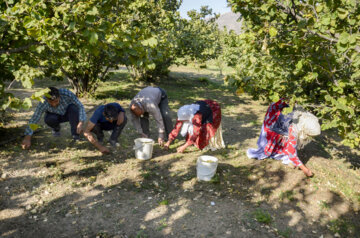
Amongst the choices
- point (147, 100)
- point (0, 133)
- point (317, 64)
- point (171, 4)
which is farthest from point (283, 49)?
point (171, 4)

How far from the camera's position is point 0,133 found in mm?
5902

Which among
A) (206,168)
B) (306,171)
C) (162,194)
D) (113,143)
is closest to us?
(162,194)

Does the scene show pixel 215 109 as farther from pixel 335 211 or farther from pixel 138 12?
pixel 138 12

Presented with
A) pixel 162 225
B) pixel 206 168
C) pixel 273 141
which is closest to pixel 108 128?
pixel 206 168

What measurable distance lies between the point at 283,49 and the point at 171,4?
16454 millimetres

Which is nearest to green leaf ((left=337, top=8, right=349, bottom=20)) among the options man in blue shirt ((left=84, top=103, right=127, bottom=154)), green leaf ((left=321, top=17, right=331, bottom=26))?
green leaf ((left=321, top=17, right=331, bottom=26))

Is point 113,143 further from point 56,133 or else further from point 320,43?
point 320,43

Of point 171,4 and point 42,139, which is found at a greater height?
point 171,4

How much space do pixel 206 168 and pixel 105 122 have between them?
8.62ft

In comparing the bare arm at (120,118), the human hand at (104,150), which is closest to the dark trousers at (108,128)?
the bare arm at (120,118)

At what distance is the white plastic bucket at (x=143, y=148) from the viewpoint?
5371 millimetres

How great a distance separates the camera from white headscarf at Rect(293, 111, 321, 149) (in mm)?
4867

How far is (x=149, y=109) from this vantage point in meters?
5.88

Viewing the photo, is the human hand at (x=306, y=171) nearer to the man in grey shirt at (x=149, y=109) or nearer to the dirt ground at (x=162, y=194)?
the dirt ground at (x=162, y=194)
